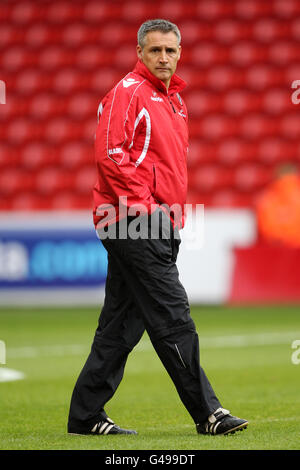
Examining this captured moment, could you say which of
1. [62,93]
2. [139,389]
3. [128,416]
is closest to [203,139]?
[62,93]

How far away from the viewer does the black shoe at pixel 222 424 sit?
4363 mm

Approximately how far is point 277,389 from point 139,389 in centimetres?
95

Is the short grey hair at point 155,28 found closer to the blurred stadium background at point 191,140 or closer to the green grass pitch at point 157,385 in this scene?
the green grass pitch at point 157,385

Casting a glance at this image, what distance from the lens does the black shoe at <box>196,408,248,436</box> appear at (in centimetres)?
436

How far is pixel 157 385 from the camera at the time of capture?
6.79m

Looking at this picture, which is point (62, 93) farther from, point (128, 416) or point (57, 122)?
point (128, 416)

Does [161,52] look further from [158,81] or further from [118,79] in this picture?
[118,79]

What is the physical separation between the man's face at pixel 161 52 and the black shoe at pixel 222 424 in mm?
1594

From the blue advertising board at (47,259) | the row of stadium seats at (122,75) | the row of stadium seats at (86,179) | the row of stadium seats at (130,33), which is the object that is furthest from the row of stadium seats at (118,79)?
the blue advertising board at (47,259)

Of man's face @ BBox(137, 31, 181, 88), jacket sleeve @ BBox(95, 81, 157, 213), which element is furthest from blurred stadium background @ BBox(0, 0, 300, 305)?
jacket sleeve @ BBox(95, 81, 157, 213)

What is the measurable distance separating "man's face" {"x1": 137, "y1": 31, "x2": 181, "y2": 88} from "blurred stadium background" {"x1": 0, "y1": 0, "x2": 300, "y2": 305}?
835cm

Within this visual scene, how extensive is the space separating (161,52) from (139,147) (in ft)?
1.62

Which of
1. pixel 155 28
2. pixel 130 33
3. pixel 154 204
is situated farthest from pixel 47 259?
pixel 154 204

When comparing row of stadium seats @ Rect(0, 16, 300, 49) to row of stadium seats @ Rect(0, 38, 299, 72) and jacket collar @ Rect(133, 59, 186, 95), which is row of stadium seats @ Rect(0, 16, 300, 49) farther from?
jacket collar @ Rect(133, 59, 186, 95)
